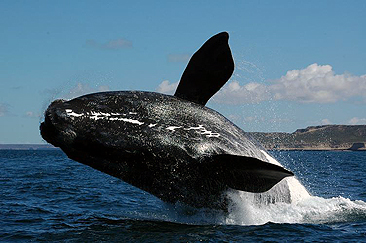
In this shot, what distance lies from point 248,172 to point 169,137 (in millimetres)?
1664

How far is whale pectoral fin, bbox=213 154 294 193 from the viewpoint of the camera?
7.88 m

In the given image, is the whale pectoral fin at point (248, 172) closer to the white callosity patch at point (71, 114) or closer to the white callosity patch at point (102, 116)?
the white callosity patch at point (102, 116)

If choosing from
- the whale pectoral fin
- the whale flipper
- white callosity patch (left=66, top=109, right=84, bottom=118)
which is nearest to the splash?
the whale pectoral fin

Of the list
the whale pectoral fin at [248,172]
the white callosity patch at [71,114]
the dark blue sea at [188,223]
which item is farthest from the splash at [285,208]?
the white callosity patch at [71,114]

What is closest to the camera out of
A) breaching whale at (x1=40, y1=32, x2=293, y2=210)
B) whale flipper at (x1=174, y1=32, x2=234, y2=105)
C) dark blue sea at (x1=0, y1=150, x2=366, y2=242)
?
breaching whale at (x1=40, y1=32, x2=293, y2=210)

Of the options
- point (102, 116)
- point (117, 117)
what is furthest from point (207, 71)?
point (102, 116)

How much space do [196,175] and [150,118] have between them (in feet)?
4.43

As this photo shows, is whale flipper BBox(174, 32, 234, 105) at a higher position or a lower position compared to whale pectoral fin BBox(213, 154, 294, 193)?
higher

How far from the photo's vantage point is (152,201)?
627 inches

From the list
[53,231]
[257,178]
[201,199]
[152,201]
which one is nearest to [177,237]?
[201,199]

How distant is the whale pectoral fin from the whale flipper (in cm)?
155

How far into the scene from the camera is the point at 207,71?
971 centimetres

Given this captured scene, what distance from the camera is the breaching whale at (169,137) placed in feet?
28.9

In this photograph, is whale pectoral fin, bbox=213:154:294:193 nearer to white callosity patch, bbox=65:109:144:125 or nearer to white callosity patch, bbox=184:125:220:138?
white callosity patch, bbox=184:125:220:138
